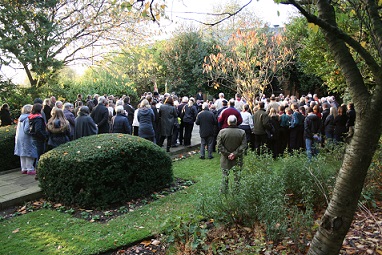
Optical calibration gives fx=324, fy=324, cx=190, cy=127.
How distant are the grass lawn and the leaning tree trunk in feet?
8.24

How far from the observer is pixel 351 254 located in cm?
411

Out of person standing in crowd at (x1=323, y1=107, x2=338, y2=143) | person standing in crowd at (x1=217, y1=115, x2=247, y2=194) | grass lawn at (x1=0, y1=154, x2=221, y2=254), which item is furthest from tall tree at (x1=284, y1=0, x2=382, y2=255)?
person standing in crowd at (x1=323, y1=107, x2=338, y2=143)

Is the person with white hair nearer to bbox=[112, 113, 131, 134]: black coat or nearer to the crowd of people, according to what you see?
the crowd of people

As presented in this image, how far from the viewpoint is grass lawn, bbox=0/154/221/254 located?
17.0 feet

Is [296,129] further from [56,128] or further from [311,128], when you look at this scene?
[56,128]

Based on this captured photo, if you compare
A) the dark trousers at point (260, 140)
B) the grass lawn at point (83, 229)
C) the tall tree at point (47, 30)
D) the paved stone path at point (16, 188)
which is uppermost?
the tall tree at point (47, 30)

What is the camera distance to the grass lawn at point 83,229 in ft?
17.0

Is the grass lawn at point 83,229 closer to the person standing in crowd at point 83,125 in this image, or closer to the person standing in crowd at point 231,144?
the person standing in crowd at point 231,144

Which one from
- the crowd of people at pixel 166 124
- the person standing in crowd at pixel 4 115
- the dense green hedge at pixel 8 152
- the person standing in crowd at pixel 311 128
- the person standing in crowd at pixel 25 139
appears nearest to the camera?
the crowd of people at pixel 166 124

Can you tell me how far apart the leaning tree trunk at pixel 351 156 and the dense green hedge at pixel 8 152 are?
979 cm

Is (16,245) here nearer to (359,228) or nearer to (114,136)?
(114,136)

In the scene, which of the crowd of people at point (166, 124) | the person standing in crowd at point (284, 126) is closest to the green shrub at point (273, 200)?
the crowd of people at point (166, 124)

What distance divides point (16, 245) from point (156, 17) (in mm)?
4309

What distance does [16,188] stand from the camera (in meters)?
8.03
